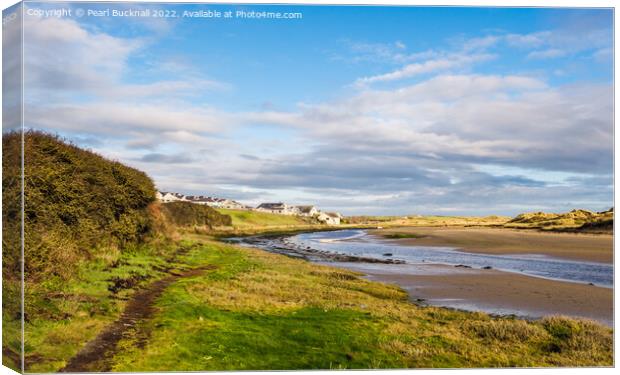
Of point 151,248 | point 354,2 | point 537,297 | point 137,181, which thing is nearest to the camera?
point 354,2

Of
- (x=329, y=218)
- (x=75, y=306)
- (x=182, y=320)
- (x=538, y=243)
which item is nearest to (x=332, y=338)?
(x=182, y=320)

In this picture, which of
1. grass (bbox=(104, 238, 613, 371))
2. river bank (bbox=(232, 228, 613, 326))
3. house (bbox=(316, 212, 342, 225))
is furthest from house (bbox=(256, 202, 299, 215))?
grass (bbox=(104, 238, 613, 371))

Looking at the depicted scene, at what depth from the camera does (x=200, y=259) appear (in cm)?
2981

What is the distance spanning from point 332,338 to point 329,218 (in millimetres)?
116808

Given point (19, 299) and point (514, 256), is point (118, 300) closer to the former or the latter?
point (19, 299)

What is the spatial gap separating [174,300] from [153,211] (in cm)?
1566

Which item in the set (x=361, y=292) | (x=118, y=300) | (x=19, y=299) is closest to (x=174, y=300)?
(x=118, y=300)

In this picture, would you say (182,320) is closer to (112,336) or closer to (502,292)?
(112,336)

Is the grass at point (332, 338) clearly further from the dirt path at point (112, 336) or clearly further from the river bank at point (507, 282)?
the river bank at point (507, 282)

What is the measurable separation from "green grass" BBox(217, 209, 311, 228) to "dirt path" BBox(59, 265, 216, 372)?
87123mm

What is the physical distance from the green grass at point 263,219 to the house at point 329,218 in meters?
7.01

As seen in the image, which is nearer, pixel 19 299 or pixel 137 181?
pixel 19 299

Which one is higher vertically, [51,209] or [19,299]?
[51,209]

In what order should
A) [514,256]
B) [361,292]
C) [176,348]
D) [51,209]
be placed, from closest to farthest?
1. [176,348]
2. [51,209]
3. [361,292]
4. [514,256]
